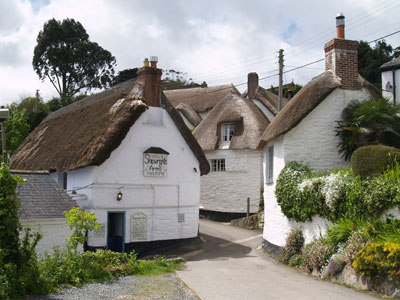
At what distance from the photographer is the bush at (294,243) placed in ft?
46.0

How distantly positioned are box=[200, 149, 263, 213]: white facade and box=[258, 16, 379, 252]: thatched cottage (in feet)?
31.1

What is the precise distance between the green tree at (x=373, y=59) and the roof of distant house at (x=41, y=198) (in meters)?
36.9

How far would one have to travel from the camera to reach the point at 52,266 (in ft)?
34.6

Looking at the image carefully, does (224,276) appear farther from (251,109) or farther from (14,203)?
(251,109)

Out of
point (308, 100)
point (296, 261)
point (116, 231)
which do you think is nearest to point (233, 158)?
point (116, 231)

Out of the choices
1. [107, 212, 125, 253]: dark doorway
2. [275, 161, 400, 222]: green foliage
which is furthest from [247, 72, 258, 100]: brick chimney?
[275, 161, 400, 222]: green foliage

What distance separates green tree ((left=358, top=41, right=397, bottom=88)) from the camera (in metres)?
43.9

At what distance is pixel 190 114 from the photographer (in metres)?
40.6

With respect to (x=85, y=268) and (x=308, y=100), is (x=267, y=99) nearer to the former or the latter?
(x=308, y=100)

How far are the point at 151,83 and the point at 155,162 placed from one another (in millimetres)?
→ 3630

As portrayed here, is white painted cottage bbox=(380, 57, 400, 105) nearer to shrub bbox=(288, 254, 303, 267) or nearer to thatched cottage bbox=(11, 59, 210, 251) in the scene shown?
thatched cottage bbox=(11, 59, 210, 251)

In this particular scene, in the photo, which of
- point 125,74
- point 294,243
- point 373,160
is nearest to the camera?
point 373,160

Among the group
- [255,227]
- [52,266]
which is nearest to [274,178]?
[255,227]

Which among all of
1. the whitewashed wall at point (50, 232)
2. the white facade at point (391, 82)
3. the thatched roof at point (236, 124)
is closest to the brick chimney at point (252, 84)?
the thatched roof at point (236, 124)
